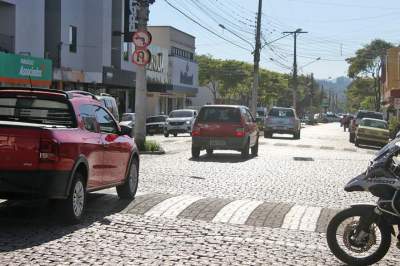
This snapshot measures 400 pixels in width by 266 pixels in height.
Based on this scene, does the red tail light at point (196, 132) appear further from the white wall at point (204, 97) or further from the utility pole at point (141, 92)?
the white wall at point (204, 97)

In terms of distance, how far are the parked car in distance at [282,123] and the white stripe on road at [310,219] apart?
95.2 ft

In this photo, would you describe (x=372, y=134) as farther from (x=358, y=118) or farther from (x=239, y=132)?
(x=239, y=132)

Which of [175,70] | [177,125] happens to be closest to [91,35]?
[177,125]

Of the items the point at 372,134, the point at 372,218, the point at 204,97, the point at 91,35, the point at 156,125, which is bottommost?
the point at 156,125

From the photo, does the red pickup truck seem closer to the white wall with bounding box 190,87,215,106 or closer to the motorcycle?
the motorcycle

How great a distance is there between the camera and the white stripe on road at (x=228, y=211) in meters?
9.10

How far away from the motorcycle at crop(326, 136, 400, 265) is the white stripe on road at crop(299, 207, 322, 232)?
196 centimetres

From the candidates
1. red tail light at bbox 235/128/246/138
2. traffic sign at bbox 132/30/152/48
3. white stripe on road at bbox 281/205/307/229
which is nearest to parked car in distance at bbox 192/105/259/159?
red tail light at bbox 235/128/246/138

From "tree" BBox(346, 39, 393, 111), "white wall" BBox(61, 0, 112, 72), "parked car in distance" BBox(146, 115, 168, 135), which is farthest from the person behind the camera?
"tree" BBox(346, 39, 393, 111)

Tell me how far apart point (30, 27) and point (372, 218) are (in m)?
31.3

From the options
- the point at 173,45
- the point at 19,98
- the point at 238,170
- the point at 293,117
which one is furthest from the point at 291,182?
the point at 173,45

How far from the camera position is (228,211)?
974 centimetres

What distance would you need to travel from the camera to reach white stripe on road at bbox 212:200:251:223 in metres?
9.10

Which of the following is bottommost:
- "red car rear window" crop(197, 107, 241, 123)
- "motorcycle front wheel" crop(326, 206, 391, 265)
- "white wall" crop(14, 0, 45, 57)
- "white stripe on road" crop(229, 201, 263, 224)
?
"white stripe on road" crop(229, 201, 263, 224)
